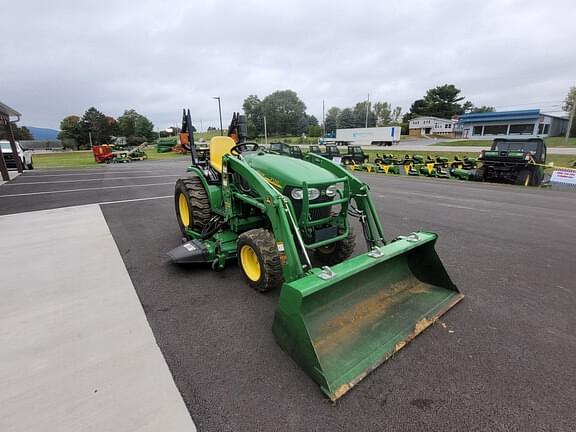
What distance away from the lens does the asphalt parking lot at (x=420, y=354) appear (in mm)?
1743

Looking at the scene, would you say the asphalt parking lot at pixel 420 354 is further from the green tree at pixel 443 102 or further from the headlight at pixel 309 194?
the green tree at pixel 443 102

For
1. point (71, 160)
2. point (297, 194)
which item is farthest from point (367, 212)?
point (71, 160)

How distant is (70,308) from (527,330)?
13.5ft

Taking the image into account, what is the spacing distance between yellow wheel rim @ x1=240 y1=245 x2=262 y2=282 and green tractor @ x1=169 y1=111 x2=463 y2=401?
0.01 metres

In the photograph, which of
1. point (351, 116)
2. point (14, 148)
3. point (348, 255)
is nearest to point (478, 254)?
point (348, 255)

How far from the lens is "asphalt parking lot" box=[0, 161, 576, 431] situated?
174cm

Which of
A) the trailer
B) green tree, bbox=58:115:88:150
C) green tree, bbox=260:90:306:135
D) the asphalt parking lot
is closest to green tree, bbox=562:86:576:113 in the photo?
the trailer

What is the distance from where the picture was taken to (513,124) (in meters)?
45.5

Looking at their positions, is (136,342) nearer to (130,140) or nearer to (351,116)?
(130,140)

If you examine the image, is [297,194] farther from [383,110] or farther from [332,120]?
[383,110]

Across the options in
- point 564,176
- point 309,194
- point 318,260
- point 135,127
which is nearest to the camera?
point 309,194

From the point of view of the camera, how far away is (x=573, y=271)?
3.66 meters

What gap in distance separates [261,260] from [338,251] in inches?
45.8

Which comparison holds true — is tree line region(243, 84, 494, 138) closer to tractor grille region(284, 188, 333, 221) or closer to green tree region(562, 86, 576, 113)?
green tree region(562, 86, 576, 113)
